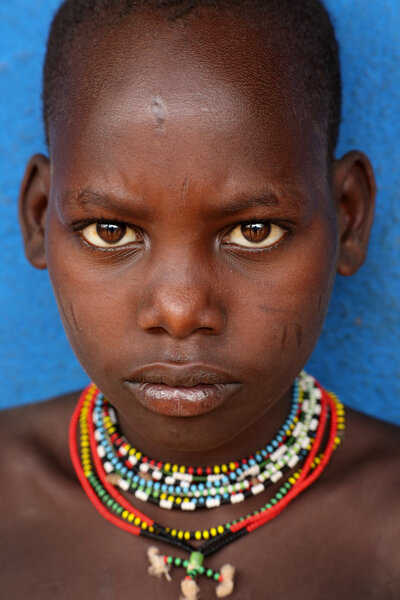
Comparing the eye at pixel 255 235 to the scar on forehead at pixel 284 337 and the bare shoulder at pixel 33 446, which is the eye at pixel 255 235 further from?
the bare shoulder at pixel 33 446

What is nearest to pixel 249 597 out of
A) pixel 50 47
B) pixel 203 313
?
pixel 203 313

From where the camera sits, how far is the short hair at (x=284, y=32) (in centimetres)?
117

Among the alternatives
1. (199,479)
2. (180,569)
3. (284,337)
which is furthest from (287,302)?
(180,569)

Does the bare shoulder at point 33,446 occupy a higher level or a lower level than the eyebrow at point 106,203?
lower

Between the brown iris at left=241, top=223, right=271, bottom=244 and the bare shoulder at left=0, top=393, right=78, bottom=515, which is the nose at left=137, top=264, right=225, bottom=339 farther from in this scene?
the bare shoulder at left=0, top=393, right=78, bottom=515

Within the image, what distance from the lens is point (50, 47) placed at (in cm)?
145

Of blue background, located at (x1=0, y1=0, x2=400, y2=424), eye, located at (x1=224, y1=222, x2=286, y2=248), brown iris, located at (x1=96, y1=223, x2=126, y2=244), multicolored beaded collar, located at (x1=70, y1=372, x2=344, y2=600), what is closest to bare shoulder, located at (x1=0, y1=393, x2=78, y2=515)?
multicolored beaded collar, located at (x1=70, y1=372, x2=344, y2=600)

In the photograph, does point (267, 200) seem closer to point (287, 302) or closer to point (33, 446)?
point (287, 302)

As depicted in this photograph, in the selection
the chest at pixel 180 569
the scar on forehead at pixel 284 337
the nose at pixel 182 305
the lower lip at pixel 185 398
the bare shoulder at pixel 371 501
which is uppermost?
the nose at pixel 182 305

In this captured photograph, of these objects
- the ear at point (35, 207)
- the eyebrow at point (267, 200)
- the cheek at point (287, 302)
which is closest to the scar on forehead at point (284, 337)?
the cheek at point (287, 302)

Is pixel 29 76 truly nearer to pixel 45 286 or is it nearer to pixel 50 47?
pixel 50 47

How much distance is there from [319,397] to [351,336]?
0.36 m

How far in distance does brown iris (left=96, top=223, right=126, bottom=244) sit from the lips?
0.23 meters

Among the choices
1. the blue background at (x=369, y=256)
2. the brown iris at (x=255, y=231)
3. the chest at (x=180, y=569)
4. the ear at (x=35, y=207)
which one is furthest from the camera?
the blue background at (x=369, y=256)
